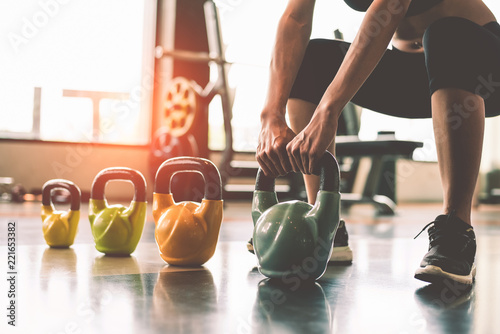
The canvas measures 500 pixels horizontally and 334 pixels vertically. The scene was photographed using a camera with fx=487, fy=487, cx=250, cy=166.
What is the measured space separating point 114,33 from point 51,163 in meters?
1.35

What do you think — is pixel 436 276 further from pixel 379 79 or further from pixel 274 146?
pixel 379 79

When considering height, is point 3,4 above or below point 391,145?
above

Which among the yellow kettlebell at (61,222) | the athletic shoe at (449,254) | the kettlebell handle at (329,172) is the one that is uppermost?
the kettlebell handle at (329,172)

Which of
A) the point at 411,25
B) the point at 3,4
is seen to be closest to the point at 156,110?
the point at 3,4

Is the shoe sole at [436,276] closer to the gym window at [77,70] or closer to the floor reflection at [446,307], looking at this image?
the floor reflection at [446,307]

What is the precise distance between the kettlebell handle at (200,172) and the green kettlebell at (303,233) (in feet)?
0.68

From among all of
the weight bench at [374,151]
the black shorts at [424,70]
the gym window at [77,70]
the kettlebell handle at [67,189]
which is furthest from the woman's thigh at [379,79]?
the gym window at [77,70]

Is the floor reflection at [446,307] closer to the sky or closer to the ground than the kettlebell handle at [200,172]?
closer to the ground

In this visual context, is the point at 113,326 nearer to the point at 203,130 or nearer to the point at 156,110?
the point at 203,130

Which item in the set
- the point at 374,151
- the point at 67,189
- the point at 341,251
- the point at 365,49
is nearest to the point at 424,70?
the point at 365,49

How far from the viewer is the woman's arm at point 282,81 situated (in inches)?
38.4

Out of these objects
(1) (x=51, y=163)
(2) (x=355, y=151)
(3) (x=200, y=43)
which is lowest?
(1) (x=51, y=163)

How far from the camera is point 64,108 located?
443 cm

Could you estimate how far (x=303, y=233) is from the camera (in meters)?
0.91
